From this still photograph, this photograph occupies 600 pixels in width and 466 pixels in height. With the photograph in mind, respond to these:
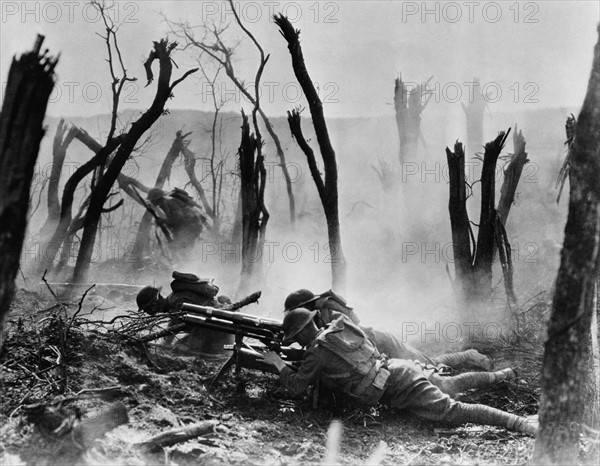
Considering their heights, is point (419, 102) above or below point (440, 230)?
above

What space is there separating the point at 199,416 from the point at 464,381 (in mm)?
3010

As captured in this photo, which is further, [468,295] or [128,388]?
[468,295]

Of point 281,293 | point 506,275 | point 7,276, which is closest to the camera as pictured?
point 7,276

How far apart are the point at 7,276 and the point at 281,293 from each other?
1053 centimetres

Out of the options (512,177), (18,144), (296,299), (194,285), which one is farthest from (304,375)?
(512,177)

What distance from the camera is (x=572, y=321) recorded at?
4512mm

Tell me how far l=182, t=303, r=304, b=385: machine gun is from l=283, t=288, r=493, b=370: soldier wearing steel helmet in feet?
1.03

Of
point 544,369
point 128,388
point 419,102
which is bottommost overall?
point 128,388

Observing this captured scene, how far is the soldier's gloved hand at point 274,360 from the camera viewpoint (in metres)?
6.52

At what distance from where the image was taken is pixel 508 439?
19.9 feet

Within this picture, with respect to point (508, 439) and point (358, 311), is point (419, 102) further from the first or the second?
point (508, 439)

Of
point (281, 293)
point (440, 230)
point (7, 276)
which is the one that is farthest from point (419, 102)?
point (7, 276)

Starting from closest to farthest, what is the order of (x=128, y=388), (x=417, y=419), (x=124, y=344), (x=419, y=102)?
(x=128, y=388) → (x=417, y=419) → (x=124, y=344) → (x=419, y=102)

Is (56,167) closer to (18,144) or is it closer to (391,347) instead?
(391,347)
